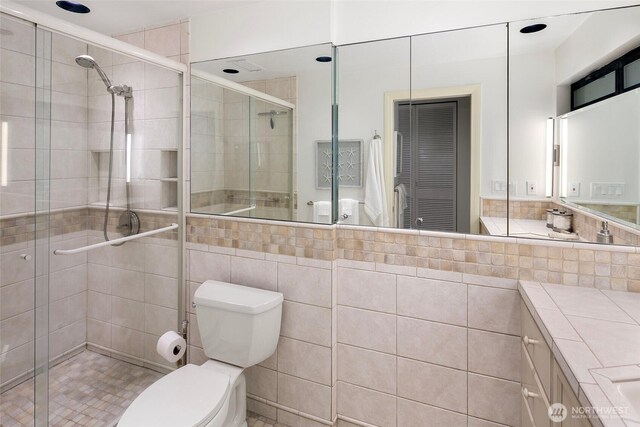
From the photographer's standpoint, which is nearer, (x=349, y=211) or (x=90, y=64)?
(x=90, y=64)

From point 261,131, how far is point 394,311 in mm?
1234

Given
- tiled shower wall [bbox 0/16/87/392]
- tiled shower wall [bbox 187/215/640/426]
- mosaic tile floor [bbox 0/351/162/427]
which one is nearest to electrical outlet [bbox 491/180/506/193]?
tiled shower wall [bbox 187/215/640/426]

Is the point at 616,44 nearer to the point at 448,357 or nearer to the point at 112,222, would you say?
the point at 448,357

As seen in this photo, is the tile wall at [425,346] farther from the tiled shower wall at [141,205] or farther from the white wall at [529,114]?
the tiled shower wall at [141,205]

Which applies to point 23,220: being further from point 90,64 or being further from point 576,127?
point 576,127

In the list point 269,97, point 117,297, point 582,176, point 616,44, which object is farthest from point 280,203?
point 616,44

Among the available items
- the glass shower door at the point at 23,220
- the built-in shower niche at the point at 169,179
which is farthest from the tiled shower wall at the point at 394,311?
the glass shower door at the point at 23,220

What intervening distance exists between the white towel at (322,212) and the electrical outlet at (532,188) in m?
0.93

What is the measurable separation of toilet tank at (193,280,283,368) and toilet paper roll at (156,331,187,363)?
0.28 metres

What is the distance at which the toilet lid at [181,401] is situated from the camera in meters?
1.41

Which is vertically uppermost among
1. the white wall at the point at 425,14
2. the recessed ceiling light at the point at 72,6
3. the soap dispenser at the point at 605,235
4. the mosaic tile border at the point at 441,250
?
the recessed ceiling light at the point at 72,6

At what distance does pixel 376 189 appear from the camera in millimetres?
1841

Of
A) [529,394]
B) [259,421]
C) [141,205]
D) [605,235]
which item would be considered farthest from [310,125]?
[259,421]

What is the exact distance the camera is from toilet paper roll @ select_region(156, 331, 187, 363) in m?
2.03
